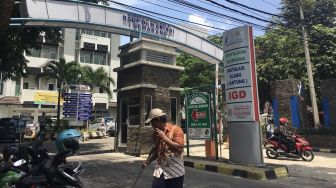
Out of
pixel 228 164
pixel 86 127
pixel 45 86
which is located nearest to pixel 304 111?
pixel 228 164

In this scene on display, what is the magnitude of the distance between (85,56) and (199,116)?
37.0 metres

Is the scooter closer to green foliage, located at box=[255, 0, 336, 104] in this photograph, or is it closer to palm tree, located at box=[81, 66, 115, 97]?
green foliage, located at box=[255, 0, 336, 104]

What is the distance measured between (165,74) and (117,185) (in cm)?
779

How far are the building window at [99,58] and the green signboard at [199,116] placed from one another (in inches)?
1451

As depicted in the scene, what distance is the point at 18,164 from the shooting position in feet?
21.0

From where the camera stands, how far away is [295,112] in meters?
19.5

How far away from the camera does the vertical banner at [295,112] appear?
1936cm

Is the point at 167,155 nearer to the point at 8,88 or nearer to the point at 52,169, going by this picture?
the point at 52,169

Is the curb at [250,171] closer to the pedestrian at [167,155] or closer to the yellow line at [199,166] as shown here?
the yellow line at [199,166]

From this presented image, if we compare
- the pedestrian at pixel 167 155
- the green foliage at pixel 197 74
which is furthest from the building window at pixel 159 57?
the green foliage at pixel 197 74

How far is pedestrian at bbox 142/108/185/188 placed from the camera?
4.98 m

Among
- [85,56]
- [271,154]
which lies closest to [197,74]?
[85,56]

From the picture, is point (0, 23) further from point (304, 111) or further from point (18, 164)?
point (304, 111)

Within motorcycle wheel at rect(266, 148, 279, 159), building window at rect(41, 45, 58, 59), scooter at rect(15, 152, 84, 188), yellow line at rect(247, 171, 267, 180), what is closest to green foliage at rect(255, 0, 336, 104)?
motorcycle wheel at rect(266, 148, 279, 159)
